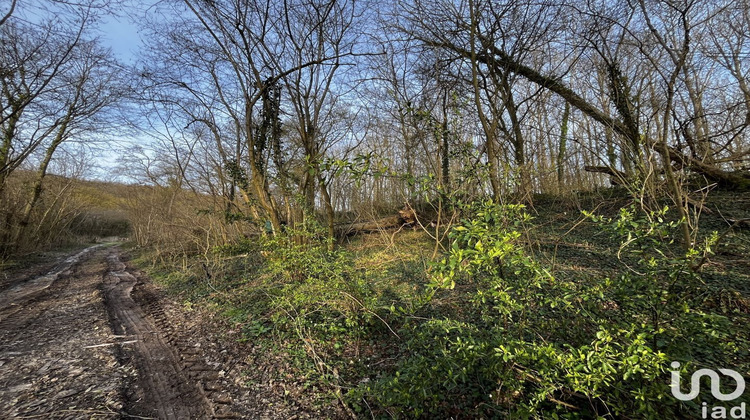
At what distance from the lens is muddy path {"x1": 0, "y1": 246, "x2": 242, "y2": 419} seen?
2309mm

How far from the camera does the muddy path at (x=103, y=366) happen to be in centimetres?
231

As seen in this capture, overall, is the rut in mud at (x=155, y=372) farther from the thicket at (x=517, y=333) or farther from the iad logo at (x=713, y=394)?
the iad logo at (x=713, y=394)

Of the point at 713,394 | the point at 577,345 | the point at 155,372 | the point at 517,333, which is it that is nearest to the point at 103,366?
the point at 155,372

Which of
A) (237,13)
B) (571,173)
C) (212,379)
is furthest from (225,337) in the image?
(571,173)

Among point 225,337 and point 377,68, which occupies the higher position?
point 377,68

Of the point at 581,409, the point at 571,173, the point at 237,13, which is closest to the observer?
the point at 581,409

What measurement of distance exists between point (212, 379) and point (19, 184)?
16808mm

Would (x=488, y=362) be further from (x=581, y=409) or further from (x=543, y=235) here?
(x=543, y=235)

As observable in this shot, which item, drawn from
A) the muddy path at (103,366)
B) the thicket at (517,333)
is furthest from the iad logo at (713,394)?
the muddy path at (103,366)

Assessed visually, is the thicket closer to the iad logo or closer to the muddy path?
the iad logo

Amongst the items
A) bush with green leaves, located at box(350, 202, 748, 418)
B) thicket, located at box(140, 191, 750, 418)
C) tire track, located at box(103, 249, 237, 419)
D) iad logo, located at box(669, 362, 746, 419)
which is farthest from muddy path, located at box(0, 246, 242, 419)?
iad logo, located at box(669, 362, 746, 419)

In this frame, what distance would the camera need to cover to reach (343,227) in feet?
32.3

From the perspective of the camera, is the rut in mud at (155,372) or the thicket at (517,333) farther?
the rut in mud at (155,372)

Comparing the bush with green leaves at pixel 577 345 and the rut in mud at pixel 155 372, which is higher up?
the bush with green leaves at pixel 577 345
